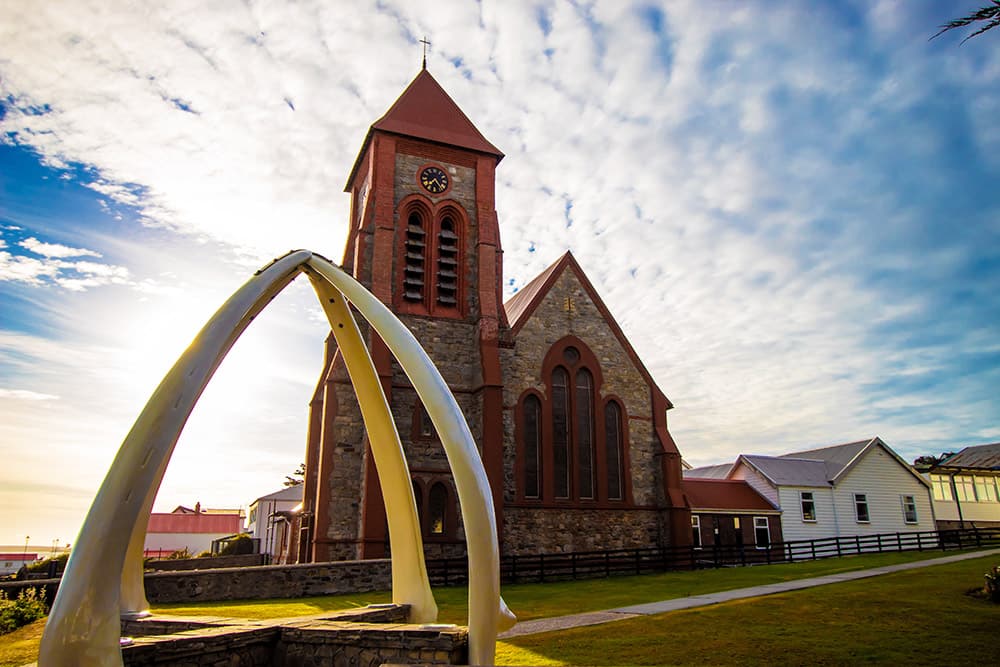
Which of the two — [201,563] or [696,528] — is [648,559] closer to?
[696,528]

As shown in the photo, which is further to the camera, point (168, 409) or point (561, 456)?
point (561, 456)

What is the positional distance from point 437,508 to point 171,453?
18.5 meters

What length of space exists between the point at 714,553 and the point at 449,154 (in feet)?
69.0

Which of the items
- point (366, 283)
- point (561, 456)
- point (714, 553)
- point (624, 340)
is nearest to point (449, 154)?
point (366, 283)

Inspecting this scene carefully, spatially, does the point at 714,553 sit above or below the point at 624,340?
below

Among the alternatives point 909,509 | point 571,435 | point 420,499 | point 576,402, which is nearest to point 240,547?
point 420,499

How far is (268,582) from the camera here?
Result: 1823 centimetres

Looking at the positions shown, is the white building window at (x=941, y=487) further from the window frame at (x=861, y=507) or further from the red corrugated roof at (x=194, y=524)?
the red corrugated roof at (x=194, y=524)

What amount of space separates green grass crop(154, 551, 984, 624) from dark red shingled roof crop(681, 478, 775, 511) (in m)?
6.56

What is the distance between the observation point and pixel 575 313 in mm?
30016

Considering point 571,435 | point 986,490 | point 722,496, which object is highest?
point 571,435

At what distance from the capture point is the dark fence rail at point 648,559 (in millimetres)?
23622

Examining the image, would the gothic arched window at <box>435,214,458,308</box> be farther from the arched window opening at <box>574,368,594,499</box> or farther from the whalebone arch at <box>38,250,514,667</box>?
the whalebone arch at <box>38,250,514,667</box>

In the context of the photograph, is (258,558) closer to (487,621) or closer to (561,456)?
(561,456)
